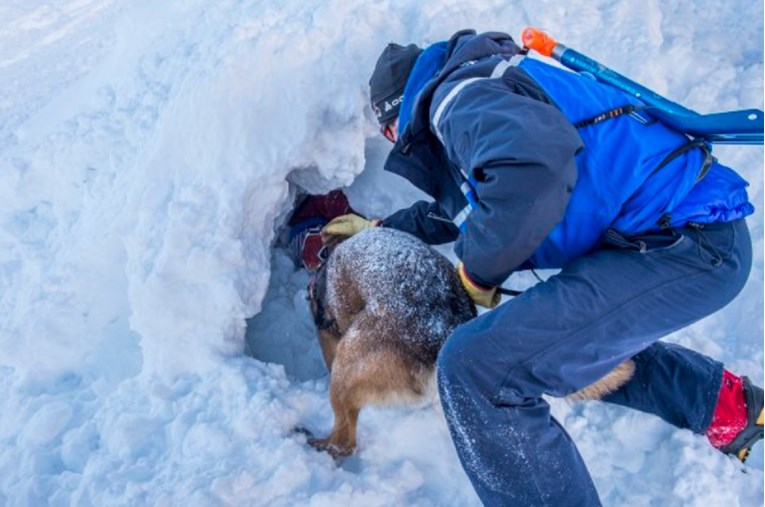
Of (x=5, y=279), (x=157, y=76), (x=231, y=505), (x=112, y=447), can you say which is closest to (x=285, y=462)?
(x=231, y=505)

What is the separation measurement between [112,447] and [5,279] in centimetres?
177

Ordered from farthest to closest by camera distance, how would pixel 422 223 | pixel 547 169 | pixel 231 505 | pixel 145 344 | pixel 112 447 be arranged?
pixel 422 223 → pixel 145 344 → pixel 112 447 → pixel 231 505 → pixel 547 169

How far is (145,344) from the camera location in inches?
121

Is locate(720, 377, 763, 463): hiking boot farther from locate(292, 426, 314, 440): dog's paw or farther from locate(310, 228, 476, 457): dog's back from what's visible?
locate(292, 426, 314, 440): dog's paw

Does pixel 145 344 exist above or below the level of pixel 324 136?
below

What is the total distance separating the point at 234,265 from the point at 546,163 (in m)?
1.97

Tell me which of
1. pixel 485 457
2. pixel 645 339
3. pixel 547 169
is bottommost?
pixel 485 457

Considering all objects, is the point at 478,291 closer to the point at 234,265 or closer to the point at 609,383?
the point at 609,383

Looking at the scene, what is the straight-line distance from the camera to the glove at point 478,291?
2600 millimetres

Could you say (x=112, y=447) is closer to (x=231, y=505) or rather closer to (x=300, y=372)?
(x=231, y=505)

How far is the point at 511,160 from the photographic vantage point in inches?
73.5

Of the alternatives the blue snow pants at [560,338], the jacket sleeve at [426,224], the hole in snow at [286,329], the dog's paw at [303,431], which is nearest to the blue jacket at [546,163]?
the blue snow pants at [560,338]

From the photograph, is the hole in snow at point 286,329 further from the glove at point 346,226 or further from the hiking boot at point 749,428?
the hiking boot at point 749,428

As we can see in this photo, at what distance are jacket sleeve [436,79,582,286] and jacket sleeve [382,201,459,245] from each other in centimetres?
115
